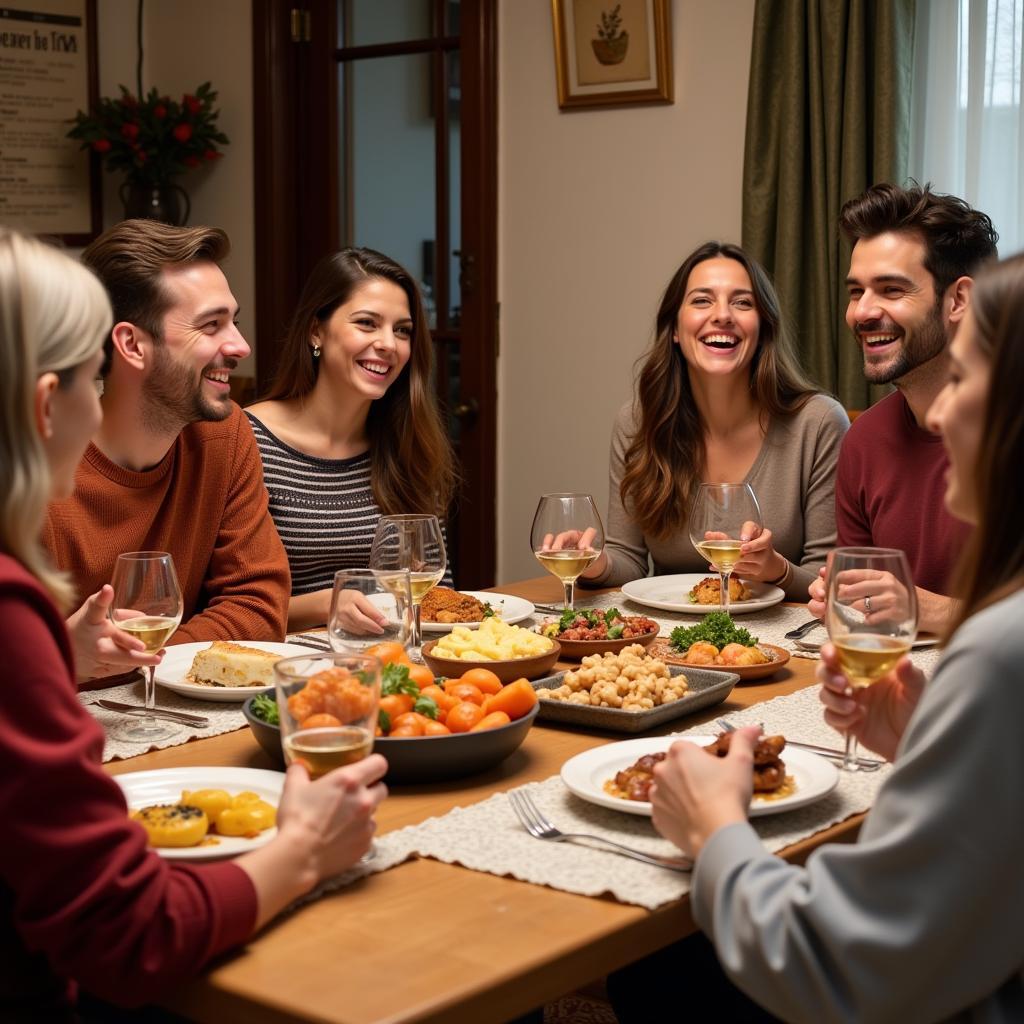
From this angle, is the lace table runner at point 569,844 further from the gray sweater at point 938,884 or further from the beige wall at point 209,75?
the beige wall at point 209,75

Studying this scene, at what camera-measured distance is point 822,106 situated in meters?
3.62

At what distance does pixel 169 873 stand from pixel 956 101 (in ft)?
10.4

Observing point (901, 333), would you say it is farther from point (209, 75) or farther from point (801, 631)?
point (209, 75)

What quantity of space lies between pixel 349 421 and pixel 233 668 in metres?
1.25

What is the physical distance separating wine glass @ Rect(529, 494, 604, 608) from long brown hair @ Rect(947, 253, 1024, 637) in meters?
1.14

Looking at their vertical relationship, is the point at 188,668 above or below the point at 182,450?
below

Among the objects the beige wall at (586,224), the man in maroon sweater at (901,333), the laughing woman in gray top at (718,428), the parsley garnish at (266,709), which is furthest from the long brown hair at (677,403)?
the parsley garnish at (266,709)

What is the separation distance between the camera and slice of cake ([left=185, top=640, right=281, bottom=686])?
1.84 metres

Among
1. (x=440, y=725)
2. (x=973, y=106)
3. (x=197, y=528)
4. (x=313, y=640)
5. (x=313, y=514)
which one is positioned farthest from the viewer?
(x=973, y=106)

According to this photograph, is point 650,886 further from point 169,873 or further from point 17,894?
point 17,894

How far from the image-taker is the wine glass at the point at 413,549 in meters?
1.86

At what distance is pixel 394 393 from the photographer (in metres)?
3.11

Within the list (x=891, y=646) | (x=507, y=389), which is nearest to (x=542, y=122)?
(x=507, y=389)

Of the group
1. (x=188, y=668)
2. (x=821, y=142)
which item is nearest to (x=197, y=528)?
(x=188, y=668)
